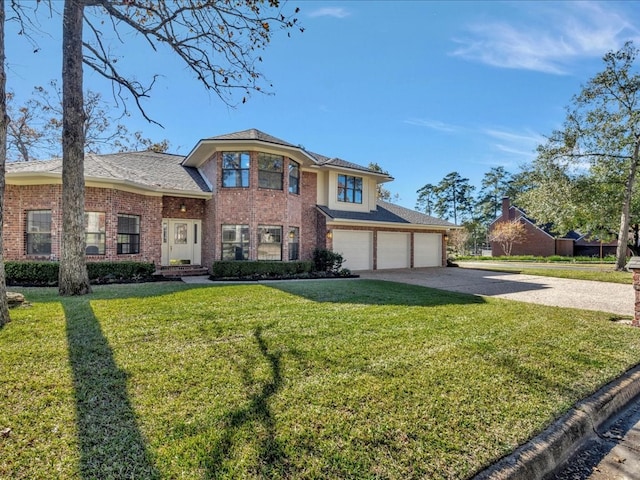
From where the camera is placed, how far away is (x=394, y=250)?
19.0 metres

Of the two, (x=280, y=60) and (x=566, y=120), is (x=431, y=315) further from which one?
(x=566, y=120)

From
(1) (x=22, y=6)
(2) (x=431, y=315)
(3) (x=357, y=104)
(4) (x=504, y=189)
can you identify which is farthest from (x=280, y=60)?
(4) (x=504, y=189)

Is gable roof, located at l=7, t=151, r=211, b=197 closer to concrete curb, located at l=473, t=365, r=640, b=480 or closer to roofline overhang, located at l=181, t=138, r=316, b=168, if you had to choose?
roofline overhang, located at l=181, t=138, r=316, b=168

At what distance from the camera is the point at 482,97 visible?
50.2 ft

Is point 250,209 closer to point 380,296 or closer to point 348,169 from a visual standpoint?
point 348,169

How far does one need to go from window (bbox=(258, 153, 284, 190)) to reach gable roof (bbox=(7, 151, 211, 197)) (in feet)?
8.55

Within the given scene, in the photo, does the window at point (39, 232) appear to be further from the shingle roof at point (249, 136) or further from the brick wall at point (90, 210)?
the shingle roof at point (249, 136)

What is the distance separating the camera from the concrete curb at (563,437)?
2.42 m

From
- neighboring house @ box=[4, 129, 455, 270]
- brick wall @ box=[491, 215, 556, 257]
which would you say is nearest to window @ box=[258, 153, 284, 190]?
Result: neighboring house @ box=[4, 129, 455, 270]

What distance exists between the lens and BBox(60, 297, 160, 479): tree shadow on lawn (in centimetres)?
214

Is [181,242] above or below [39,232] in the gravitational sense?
below

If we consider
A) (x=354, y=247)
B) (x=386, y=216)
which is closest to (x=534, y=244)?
(x=386, y=216)

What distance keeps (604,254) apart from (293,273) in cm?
3799

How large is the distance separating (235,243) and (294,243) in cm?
280
